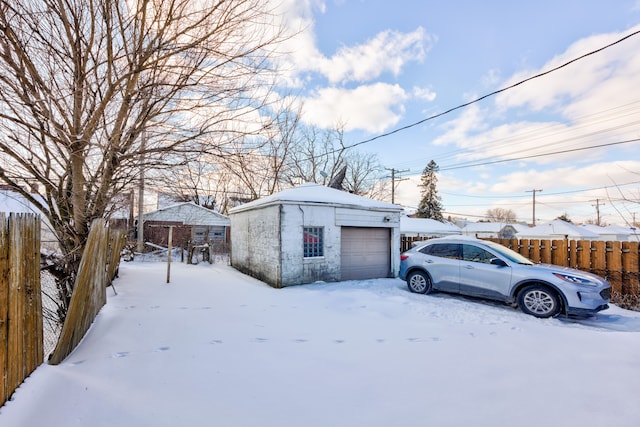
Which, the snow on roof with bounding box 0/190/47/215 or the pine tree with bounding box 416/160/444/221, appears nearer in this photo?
the snow on roof with bounding box 0/190/47/215

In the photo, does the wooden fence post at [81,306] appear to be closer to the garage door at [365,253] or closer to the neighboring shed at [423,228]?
the garage door at [365,253]

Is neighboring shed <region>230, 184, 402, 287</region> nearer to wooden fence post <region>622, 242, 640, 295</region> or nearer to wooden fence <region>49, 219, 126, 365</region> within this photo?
wooden fence <region>49, 219, 126, 365</region>

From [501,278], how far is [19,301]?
7.65 m

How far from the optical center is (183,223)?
968 inches

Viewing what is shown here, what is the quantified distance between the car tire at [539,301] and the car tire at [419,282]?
6.67 ft

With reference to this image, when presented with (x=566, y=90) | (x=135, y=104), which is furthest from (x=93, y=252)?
(x=566, y=90)

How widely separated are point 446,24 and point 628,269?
774 cm

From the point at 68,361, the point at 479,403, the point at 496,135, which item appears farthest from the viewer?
the point at 496,135

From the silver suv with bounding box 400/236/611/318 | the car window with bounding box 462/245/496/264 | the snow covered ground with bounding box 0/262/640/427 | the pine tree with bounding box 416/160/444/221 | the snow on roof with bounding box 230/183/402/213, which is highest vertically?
the pine tree with bounding box 416/160/444/221

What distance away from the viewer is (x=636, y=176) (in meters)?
5.54

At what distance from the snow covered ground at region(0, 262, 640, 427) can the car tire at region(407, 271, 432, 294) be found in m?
1.83

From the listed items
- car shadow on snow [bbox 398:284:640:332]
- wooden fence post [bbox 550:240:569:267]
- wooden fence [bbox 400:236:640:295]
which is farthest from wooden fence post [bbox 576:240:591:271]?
car shadow on snow [bbox 398:284:640:332]

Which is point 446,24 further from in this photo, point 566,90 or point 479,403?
point 479,403

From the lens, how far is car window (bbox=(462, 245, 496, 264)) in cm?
680
